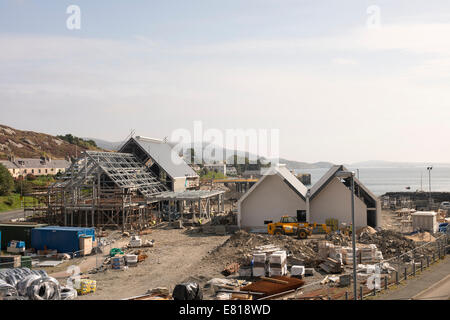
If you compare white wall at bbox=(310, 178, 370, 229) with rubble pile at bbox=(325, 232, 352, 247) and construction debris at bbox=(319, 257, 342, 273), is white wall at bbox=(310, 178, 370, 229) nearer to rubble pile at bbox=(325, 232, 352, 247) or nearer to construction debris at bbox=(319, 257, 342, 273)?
rubble pile at bbox=(325, 232, 352, 247)

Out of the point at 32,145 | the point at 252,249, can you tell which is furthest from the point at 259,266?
the point at 32,145

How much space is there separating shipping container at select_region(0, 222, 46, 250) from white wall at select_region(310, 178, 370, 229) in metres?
24.2

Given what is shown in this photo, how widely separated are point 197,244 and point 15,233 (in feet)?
47.4

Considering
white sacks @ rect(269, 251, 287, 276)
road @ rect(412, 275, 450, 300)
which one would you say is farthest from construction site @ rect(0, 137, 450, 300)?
road @ rect(412, 275, 450, 300)

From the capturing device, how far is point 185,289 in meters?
18.1

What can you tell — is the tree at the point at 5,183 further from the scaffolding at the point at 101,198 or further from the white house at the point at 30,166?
the white house at the point at 30,166

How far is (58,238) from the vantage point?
32.7 metres

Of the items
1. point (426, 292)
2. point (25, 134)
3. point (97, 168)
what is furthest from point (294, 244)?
point (25, 134)

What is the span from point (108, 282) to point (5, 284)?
6.33 meters

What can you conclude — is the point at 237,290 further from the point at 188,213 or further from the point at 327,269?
the point at 188,213

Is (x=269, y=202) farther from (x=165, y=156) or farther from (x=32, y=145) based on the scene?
(x=32, y=145)

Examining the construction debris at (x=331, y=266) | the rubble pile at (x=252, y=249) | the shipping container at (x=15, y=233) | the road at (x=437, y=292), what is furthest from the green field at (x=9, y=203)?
the road at (x=437, y=292)

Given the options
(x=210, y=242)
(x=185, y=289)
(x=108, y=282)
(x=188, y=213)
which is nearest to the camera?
(x=185, y=289)
